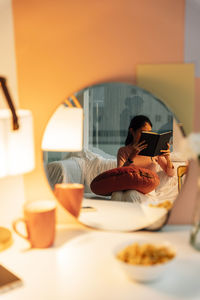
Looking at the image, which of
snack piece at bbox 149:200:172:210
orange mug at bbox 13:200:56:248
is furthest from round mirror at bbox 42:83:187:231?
orange mug at bbox 13:200:56:248

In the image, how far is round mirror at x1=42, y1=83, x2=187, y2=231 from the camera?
3.08ft

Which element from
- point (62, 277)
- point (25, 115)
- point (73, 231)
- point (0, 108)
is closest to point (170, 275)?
point (62, 277)

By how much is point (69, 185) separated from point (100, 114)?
0.27 metres

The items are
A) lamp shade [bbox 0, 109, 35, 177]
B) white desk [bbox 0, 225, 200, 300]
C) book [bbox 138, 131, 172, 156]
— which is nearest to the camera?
white desk [bbox 0, 225, 200, 300]

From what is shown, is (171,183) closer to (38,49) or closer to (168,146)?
(168,146)

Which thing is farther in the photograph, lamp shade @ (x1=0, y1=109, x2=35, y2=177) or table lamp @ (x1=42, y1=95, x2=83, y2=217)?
table lamp @ (x1=42, y1=95, x2=83, y2=217)

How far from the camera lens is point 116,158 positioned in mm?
955

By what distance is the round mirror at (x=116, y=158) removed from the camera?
94 cm

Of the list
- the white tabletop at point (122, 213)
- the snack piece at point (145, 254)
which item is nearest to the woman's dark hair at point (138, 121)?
the white tabletop at point (122, 213)

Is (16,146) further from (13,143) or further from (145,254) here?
(145,254)

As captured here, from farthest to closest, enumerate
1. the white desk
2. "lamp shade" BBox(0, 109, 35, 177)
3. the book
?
the book
"lamp shade" BBox(0, 109, 35, 177)
the white desk

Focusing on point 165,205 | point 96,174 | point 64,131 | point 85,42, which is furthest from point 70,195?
point 85,42

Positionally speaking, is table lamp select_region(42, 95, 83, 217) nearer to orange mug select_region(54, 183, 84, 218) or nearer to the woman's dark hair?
orange mug select_region(54, 183, 84, 218)

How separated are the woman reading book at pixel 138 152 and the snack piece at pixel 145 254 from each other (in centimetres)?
28
